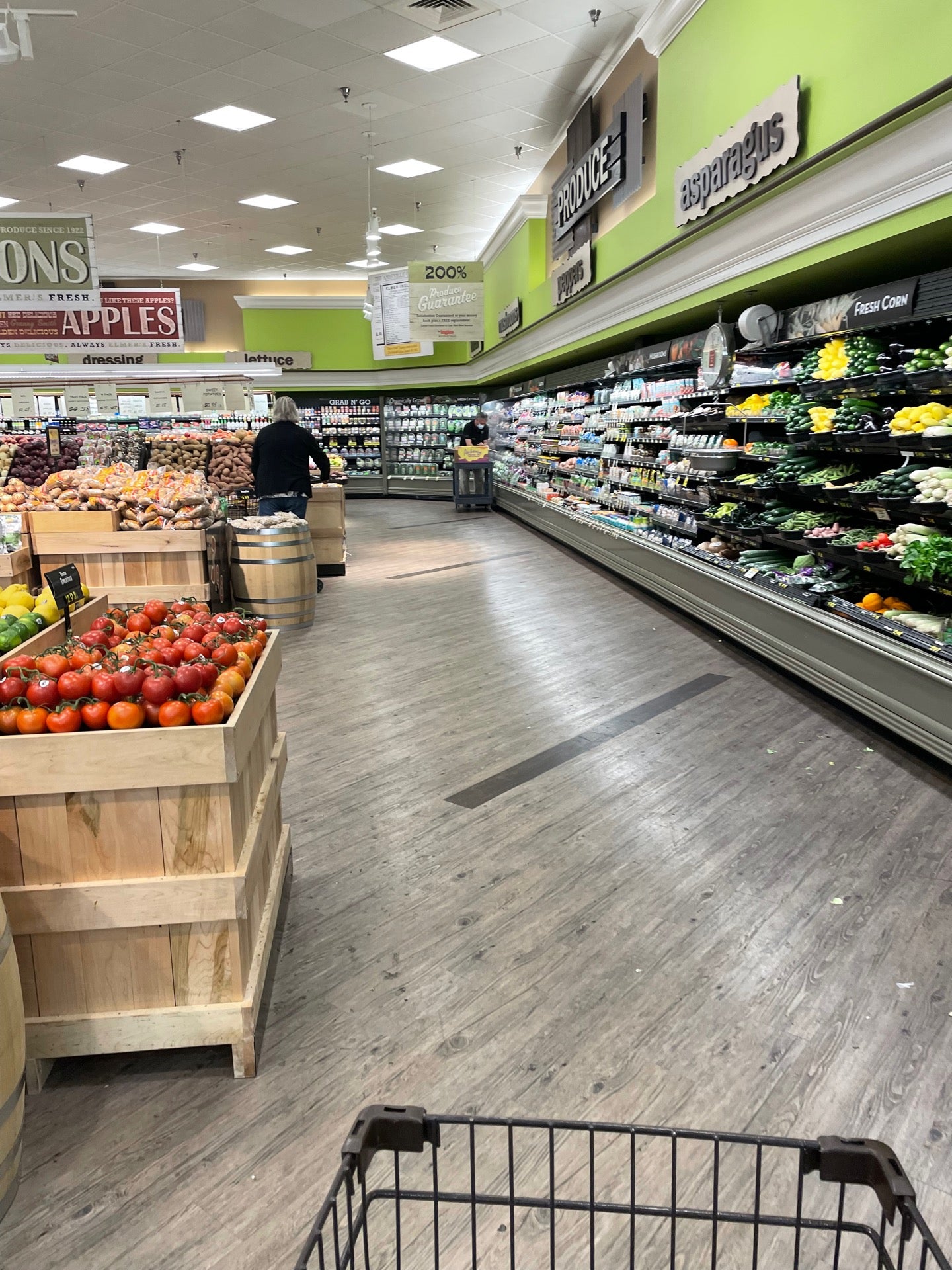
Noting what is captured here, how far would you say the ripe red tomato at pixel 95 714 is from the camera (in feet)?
6.82

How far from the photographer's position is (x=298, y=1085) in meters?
2.09

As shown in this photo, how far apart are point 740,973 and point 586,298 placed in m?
7.49

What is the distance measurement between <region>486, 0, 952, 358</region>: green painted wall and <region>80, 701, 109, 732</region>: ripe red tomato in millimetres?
3645

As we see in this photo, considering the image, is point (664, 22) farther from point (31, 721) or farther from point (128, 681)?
point (31, 721)

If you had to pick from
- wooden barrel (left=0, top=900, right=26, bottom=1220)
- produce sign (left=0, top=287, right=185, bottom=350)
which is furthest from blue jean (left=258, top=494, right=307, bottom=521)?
wooden barrel (left=0, top=900, right=26, bottom=1220)

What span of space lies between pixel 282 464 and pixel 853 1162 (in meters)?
7.25

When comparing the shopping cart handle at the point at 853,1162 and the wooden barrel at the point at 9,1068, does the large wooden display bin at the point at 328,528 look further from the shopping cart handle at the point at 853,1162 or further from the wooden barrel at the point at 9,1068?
the shopping cart handle at the point at 853,1162

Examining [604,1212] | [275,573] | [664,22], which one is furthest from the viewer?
[275,573]

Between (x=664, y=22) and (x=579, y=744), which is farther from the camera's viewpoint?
(x=664, y=22)

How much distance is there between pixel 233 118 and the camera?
365 inches

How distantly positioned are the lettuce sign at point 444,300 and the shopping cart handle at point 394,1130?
37.0ft

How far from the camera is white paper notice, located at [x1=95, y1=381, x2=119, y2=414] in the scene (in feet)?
40.0

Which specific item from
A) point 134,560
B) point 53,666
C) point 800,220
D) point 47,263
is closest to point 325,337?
point 47,263

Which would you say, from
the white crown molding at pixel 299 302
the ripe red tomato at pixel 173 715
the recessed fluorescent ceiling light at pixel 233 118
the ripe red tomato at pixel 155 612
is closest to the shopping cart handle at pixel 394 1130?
the ripe red tomato at pixel 173 715
